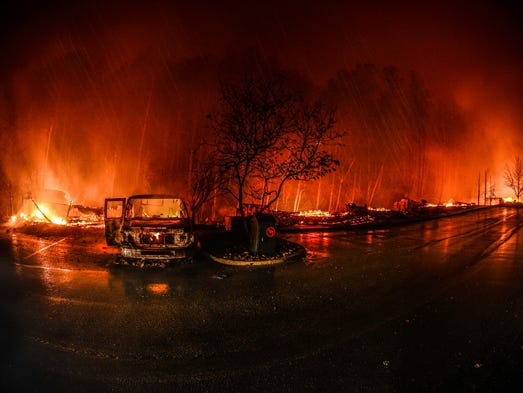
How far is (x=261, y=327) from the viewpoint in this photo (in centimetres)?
552

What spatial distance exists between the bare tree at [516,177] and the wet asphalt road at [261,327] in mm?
57929

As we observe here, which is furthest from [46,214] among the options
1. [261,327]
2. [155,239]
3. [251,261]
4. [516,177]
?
Answer: [516,177]

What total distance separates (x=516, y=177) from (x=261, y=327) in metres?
67.7

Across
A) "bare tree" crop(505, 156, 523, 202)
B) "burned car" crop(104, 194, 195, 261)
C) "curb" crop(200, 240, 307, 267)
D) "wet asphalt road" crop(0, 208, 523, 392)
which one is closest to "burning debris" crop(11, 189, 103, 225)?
"wet asphalt road" crop(0, 208, 523, 392)

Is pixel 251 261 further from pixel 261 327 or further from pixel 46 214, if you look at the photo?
pixel 46 214

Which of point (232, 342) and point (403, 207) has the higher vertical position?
point (403, 207)

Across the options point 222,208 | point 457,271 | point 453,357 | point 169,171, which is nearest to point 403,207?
point 222,208

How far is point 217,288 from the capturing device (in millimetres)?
7664

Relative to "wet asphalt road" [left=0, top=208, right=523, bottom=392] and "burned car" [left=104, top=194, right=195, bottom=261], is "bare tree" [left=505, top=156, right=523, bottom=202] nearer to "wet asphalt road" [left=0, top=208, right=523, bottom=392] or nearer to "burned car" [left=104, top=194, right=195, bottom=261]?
"wet asphalt road" [left=0, top=208, right=523, bottom=392]

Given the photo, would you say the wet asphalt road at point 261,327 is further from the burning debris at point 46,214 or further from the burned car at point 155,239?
the burning debris at point 46,214

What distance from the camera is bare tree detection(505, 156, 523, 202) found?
2261 inches

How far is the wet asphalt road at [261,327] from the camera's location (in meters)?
4.02

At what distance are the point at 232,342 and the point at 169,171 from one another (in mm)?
27949

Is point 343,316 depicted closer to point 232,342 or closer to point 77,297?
point 232,342
